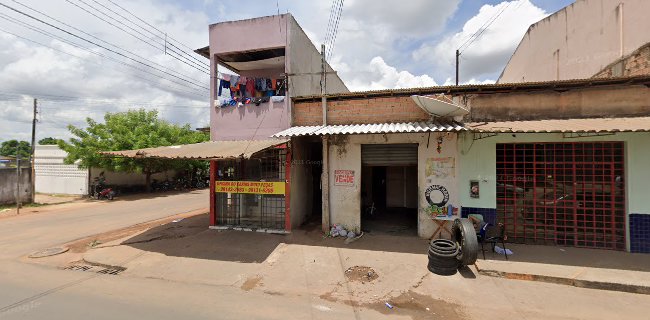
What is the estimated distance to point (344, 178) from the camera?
913 centimetres

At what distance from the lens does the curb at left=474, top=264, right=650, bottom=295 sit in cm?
544

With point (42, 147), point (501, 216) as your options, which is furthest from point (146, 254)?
point (42, 147)

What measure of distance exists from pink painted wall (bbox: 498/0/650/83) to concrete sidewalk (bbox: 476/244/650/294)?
26.5 ft

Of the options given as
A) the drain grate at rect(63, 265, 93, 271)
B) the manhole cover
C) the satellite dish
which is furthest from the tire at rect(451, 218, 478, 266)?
the manhole cover

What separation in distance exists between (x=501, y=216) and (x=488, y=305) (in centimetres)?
406

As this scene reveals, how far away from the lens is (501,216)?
8.26 m

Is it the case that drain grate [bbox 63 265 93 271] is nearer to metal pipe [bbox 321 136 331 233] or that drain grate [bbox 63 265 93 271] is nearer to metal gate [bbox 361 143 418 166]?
metal pipe [bbox 321 136 331 233]

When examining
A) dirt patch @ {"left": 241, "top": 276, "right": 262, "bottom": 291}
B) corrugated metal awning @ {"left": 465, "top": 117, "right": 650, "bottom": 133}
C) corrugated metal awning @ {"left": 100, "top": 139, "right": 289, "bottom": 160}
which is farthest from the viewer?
corrugated metal awning @ {"left": 100, "top": 139, "right": 289, "bottom": 160}

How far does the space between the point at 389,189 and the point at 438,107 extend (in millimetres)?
7598

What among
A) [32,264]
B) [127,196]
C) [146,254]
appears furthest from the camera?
[127,196]

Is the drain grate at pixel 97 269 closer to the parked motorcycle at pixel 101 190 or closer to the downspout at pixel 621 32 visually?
the parked motorcycle at pixel 101 190

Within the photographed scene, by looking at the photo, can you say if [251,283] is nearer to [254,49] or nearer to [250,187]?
[250,187]

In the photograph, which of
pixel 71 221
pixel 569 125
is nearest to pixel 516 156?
pixel 569 125

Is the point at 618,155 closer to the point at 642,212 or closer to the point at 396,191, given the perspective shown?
the point at 642,212
